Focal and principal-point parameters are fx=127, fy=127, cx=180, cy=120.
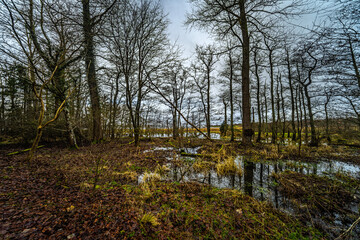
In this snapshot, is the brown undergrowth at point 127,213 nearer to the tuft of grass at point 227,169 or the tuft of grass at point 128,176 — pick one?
the tuft of grass at point 128,176

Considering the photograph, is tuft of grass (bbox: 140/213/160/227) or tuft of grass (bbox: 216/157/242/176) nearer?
tuft of grass (bbox: 140/213/160/227)

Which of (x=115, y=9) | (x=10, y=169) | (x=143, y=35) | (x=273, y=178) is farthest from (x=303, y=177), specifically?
(x=115, y=9)

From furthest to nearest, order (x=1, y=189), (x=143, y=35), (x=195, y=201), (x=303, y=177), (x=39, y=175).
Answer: (x=143, y=35) < (x=303, y=177) < (x=39, y=175) < (x=195, y=201) < (x=1, y=189)

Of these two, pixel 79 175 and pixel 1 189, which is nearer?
pixel 1 189

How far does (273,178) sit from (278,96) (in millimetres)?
17875

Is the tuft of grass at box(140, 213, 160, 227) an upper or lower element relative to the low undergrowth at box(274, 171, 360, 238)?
upper

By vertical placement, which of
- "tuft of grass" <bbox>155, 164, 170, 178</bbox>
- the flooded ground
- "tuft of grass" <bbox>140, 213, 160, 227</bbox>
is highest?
"tuft of grass" <bbox>140, 213, 160, 227</bbox>

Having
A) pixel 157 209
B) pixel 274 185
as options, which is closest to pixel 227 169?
pixel 274 185

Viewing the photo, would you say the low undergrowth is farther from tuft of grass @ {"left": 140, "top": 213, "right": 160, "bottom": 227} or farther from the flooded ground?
tuft of grass @ {"left": 140, "top": 213, "right": 160, "bottom": 227}

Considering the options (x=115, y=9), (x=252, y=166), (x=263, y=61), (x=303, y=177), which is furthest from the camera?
(x=263, y=61)

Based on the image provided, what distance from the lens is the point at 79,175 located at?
14.0 ft

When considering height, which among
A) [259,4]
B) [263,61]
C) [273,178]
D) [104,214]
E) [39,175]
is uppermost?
[263,61]

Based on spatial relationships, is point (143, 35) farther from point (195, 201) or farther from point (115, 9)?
point (195, 201)

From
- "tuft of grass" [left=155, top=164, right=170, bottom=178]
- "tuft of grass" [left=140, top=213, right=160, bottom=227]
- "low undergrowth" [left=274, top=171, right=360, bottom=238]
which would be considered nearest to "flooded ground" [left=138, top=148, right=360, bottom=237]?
"low undergrowth" [left=274, top=171, right=360, bottom=238]
